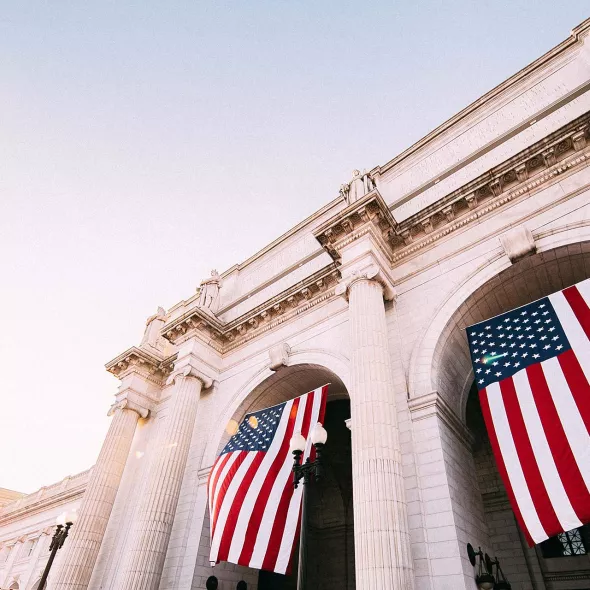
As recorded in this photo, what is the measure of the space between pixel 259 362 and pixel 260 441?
4092 mm

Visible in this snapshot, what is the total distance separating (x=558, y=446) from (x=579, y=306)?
3.36 meters

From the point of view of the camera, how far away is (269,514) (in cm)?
1228

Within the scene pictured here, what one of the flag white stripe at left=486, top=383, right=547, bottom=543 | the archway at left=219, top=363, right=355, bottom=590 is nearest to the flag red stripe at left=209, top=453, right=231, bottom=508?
the archway at left=219, top=363, right=355, bottom=590

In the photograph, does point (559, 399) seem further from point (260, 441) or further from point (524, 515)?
point (260, 441)

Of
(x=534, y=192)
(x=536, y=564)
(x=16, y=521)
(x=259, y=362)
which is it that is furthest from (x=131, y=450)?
(x=16, y=521)

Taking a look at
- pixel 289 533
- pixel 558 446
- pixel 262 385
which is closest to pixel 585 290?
pixel 558 446

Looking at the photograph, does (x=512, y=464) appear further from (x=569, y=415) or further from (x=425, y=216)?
(x=425, y=216)

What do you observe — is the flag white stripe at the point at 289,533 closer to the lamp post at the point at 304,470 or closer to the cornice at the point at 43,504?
the lamp post at the point at 304,470

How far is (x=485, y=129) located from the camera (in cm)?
1645

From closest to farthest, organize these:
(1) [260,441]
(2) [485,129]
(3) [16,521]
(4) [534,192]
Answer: (4) [534,192] < (1) [260,441] < (2) [485,129] < (3) [16,521]

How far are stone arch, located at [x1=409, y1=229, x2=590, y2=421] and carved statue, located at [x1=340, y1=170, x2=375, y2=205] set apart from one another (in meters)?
5.09

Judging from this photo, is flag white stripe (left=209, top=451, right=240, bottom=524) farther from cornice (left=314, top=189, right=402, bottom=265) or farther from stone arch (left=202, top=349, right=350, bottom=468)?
cornice (left=314, top=189, right=402, bottom=265)

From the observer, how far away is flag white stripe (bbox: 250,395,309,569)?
11.7 metres

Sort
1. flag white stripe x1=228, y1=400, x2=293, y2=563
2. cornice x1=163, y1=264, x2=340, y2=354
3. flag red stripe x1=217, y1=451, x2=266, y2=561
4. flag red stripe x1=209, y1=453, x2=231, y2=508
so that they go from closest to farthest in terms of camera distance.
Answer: flag white stripe x1=228, y1=400, x2=293, y2=563 → flag red stripe x1=217, y1=451, x2=266, y2=561 → flag red stripe x1=209, y1=453, x2=231, y2=508 → cornice x1=163, y1=264, x2=340, y2=354
